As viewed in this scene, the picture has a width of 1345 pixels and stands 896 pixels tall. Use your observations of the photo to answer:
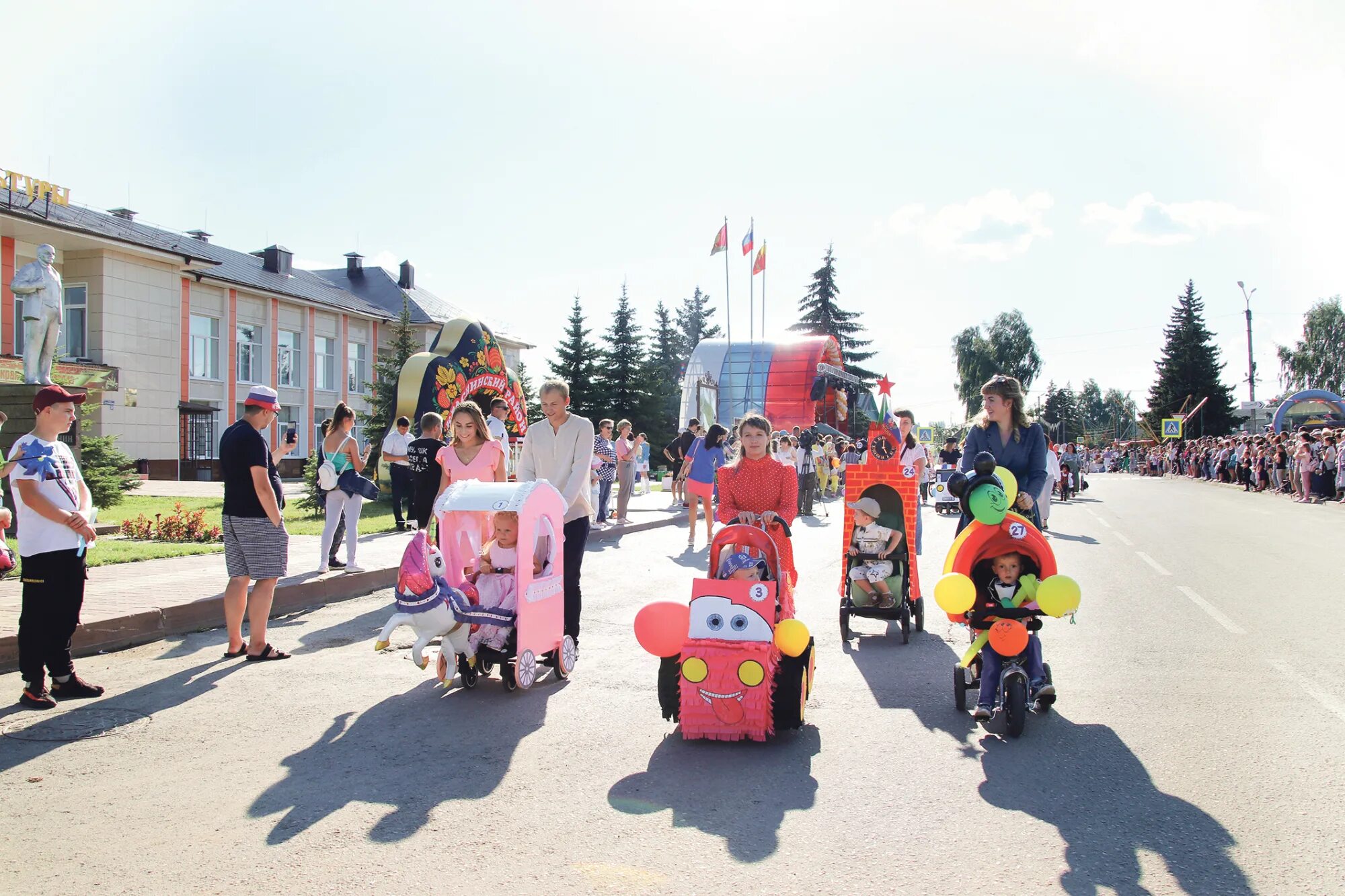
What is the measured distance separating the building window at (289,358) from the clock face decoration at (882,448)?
36.5 m

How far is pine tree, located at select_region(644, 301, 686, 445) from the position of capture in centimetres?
4872

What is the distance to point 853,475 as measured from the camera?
8.04m

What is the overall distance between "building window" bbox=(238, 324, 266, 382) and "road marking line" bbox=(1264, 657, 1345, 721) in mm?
37907

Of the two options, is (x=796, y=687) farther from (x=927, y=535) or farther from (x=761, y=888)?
(x=927, y=535)

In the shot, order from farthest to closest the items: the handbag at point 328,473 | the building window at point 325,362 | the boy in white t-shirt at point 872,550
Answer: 1. the building window at point 325,362
2. the handbag at point 328,473
3. the boy in white t-shirt at point 872,550

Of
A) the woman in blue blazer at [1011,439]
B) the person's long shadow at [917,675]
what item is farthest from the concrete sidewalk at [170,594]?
the woman in blue blazer at [1011,439]

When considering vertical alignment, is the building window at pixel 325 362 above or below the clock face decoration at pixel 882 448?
above

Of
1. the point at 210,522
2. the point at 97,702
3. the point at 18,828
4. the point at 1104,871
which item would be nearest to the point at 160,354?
the point at 210,522

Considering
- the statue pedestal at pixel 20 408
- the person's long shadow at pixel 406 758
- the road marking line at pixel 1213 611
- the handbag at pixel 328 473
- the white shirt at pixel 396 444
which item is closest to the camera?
the person's long shadow at pixel 406 758

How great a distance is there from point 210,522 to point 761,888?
13579 mm

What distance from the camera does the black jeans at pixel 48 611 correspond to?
5523mm

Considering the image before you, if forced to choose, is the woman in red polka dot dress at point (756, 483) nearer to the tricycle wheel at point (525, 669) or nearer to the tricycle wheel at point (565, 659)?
the tricycle wheel at point (565, 659)

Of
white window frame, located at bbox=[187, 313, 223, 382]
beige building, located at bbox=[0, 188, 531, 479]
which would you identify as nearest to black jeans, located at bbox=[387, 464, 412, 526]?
beige building, located at bbox=[0, 188, 531, 479]

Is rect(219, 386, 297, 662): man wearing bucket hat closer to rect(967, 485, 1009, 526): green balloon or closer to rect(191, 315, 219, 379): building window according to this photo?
Result: rect(967, 485, 1009, 526): green balloon
